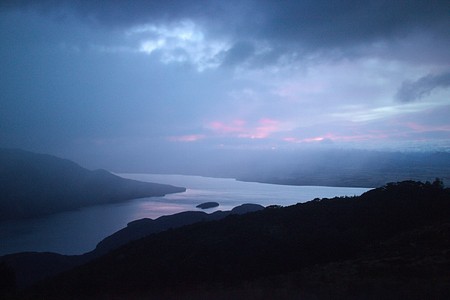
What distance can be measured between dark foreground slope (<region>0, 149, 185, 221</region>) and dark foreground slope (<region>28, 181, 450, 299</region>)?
9401cm

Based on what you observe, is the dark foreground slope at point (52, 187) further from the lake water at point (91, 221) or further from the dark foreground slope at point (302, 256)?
the dark foreground slope at point (302, 256)

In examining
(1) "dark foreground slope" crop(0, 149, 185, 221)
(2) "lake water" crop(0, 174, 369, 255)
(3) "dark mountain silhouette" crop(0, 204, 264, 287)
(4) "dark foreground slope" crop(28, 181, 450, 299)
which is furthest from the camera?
(1) "dark foreground slope" crop(0, 149, 185, 221)

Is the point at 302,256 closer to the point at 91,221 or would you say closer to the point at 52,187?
the point at 91,221

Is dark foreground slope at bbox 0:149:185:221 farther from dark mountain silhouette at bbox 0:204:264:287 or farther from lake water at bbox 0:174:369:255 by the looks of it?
dark mountain silhouette at bbox 0:204:264:287

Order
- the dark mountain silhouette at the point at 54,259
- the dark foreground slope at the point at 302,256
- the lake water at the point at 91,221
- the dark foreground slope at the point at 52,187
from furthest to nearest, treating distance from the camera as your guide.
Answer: the dark foreground slope at the point at 52,187 → the lake water at the point at 91,221 → the dark mountain silhouette at the point at 54,259 → the dark foreground slope at the point at 302,256

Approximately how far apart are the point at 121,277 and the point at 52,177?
13126 cm

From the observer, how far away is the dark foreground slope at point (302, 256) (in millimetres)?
9836

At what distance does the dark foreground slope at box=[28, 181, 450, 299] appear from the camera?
32.3ft

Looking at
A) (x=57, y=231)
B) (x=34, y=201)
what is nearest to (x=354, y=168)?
(x=57, y=231)

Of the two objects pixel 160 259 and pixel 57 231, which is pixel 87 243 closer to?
pixel 57 231

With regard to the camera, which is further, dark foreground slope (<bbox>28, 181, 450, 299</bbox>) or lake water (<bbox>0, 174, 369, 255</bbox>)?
lake water (<bbox>0, 174, 369, 255</bbox>)

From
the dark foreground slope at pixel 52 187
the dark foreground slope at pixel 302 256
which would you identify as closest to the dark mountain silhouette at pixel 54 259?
the dark foreground slope at pixel 302 256

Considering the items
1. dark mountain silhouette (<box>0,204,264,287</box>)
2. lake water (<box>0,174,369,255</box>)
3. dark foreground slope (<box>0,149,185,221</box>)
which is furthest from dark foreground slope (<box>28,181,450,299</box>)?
dark foreground slope (<box>0,149,185,221</box>)

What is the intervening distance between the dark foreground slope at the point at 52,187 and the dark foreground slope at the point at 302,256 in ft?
308
